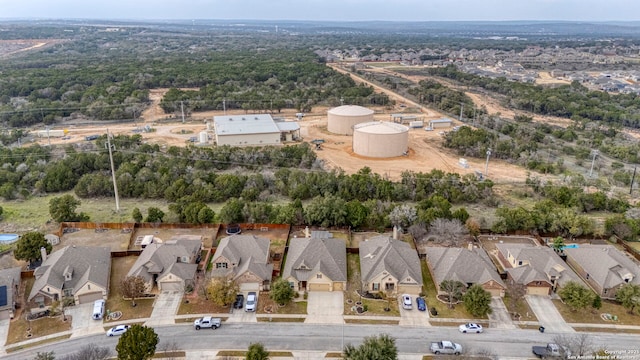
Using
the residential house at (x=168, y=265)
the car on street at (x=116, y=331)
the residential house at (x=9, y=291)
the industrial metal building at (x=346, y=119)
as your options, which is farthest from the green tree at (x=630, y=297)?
the industrial metal building at (x=346, y=119)

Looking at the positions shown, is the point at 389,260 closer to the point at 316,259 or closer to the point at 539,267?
the point at 316,259

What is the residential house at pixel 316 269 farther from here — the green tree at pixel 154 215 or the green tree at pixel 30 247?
the green tree at pixel 30 247

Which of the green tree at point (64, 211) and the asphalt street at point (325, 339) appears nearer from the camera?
the asphalt street at point (325, 339)

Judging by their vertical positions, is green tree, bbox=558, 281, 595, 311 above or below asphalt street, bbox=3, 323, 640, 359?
above

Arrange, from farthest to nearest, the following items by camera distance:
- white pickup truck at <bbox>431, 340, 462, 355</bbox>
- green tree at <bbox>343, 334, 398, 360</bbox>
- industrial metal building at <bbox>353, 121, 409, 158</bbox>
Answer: industrial metal building at <bbox>353, 121, 409, 158</bbox>
white pickup truck at <bbox>431, 340, 462, 355</bbox>
green tree at <bbox>343, 334, 398, 360</bbox>

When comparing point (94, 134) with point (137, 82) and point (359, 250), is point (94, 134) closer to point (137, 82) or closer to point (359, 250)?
point (137, 82)

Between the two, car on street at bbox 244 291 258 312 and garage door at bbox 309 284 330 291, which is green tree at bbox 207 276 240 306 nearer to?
car on street at bbox 244 291 258 312

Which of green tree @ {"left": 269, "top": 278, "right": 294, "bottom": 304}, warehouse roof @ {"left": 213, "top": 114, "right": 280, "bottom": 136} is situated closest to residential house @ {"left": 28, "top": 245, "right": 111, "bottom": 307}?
green tree @ {"left": 269, "top": 278, "right": 294, "bottom": 304}
